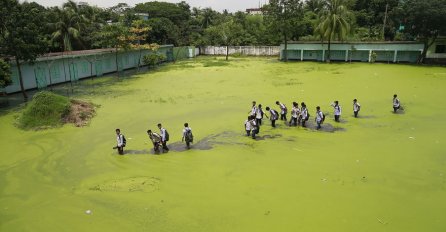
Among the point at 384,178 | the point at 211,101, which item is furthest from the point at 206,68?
the point at 384,178

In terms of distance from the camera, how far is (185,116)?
57.5 ft

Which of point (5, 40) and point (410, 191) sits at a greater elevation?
point (5, 40)

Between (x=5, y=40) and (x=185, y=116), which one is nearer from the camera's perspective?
(x=185, y=116)

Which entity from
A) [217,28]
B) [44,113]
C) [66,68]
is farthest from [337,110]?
[217,28]

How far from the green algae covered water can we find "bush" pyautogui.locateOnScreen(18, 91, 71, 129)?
1.86 ft

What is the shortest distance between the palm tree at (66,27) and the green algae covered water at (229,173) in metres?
19.5

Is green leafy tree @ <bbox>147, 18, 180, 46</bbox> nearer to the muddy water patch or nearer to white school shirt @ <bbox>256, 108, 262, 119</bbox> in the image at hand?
white school shirt @ <bbox>256, 108, 262, 119</bbox>

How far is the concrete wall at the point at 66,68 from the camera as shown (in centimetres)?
2497

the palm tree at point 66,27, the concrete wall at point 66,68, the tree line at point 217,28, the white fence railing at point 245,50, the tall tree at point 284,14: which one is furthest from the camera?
the white fence railing at point 245,50

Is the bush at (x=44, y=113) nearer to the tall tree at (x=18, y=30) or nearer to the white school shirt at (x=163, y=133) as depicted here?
the tall tree at (x=18, y=30)

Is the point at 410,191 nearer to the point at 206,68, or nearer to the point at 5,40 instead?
the point at 5,40

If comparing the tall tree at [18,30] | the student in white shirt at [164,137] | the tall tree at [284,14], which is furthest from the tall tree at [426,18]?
the tall tree at [18,30]

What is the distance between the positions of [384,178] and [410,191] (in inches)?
33.9

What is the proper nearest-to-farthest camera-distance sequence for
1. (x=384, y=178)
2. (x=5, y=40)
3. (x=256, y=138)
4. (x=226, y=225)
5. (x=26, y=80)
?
(x=226, y=225), (x=384, y=178), (x=256, y=138), (x=5, y=40), (x=26, y=80)
